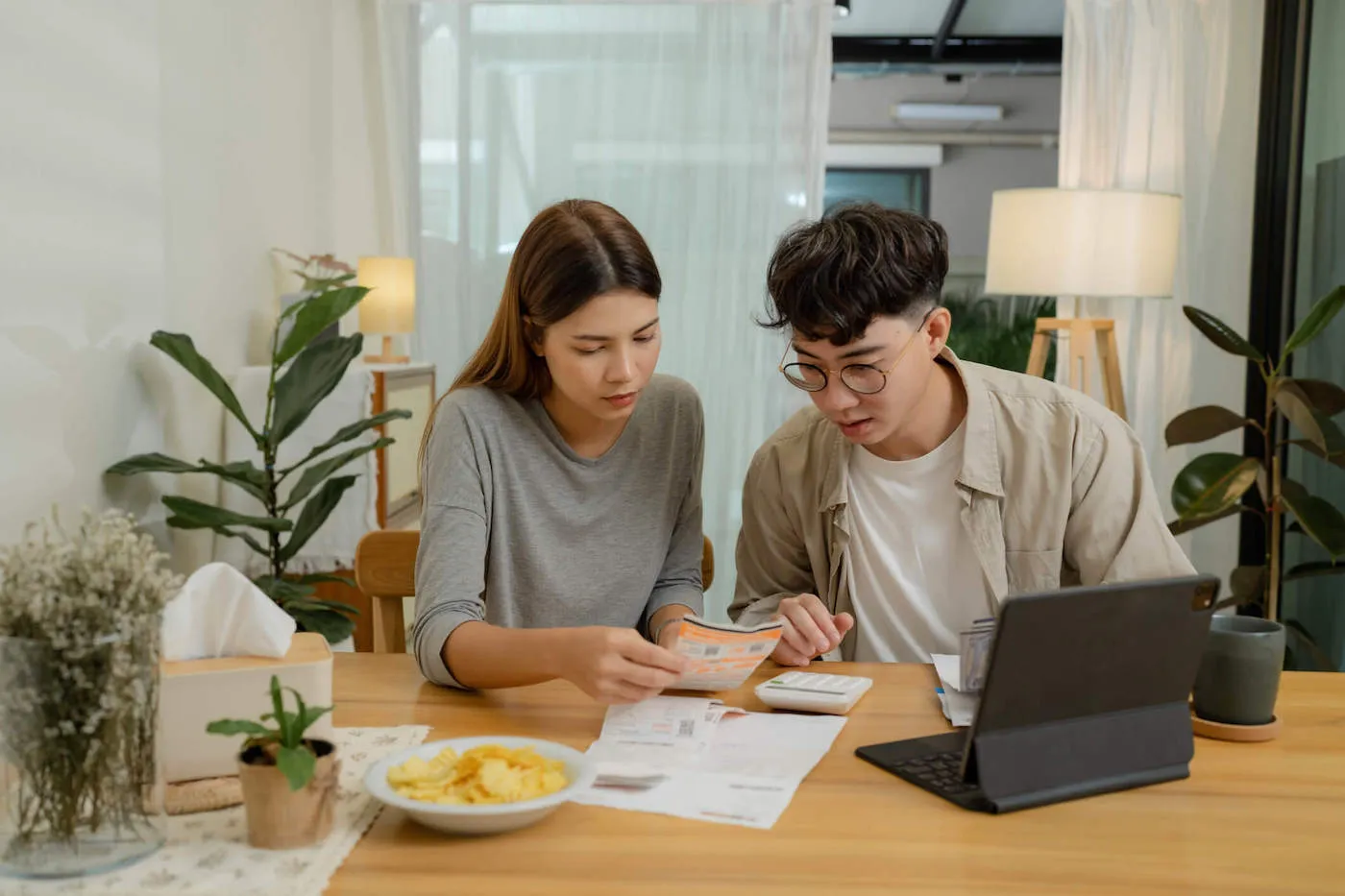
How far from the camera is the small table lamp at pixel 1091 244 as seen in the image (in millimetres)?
3699

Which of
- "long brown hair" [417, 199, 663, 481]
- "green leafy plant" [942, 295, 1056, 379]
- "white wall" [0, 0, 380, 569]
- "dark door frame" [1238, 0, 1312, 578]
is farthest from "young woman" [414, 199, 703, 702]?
"green leafy plant" [942, 295, 1056, 379]

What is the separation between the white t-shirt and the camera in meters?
1.90

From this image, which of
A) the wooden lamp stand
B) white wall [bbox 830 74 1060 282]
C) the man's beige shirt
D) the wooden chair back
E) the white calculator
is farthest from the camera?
white wall [bbox 830 74 1060 282]

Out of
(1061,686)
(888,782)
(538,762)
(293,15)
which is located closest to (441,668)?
(538,762)

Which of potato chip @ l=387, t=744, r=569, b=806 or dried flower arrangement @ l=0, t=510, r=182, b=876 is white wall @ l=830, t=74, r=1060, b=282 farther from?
dried flower arrangement @ l=0, t=510, r=182, b=876

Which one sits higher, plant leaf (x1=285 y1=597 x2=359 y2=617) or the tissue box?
the tissue box

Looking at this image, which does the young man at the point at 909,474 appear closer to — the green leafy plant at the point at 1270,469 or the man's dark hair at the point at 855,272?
the man's dark hair at the point at 855,272

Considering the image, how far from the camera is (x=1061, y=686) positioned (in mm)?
1205

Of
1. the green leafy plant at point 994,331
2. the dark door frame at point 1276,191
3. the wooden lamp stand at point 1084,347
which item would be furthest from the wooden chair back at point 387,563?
the green leafy plant at point 994,331

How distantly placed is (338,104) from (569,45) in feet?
2.84

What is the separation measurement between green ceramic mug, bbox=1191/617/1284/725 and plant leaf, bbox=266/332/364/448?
2215 millimetres

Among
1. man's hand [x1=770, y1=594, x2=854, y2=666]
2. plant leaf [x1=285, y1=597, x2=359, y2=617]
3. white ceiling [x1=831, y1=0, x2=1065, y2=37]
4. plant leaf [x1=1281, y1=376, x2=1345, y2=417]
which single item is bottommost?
plant leaf [x1=285, y1=597, x2=359, y2=617]

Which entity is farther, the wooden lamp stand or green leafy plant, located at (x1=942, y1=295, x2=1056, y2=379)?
green leafy plant, located at (x1=942, y1=295, x2=1056, y2=379)

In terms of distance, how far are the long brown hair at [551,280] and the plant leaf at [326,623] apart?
1250 mm
